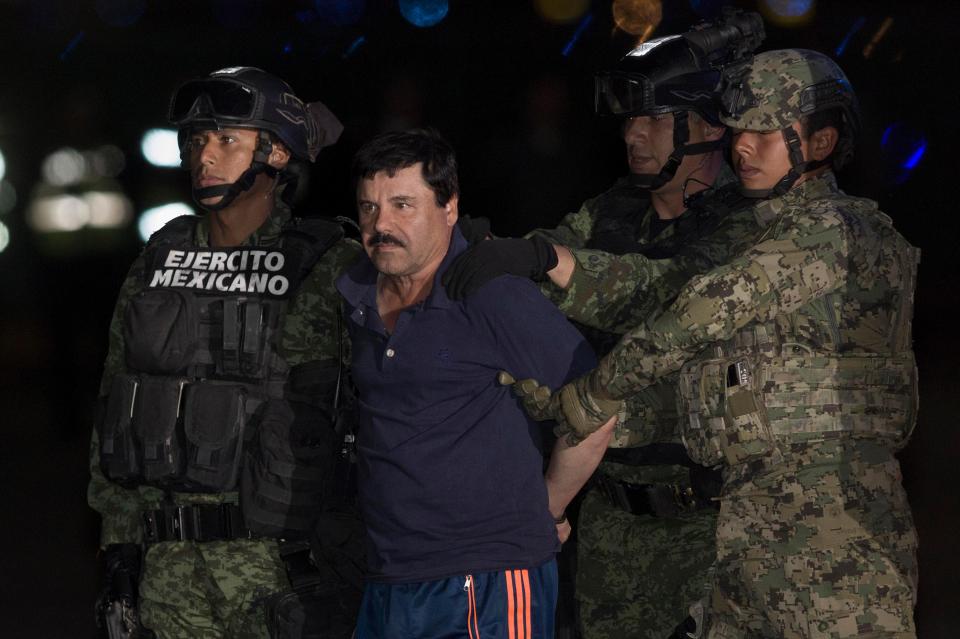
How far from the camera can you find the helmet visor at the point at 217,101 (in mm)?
4176

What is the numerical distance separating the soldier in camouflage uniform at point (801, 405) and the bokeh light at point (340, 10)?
9.53 meters

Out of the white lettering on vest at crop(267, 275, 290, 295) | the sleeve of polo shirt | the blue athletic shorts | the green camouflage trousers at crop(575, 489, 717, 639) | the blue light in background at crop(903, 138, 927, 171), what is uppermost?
the blue light in background at crop(903, 138, 927, 171)

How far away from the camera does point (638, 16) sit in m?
12.3

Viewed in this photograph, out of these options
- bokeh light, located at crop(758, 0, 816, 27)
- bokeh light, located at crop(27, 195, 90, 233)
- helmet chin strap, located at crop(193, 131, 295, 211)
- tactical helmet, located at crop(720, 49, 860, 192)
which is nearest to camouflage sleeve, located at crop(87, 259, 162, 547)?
helmet chin strap, located at crop(193, 131, 295, 211)

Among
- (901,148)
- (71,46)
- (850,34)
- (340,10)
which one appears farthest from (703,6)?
(71,46)

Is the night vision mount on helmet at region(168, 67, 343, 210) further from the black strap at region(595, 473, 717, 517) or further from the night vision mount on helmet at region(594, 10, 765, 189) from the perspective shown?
the black strap at region(595, 473, 717, 517)

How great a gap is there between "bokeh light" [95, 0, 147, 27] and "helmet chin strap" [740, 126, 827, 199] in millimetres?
11094

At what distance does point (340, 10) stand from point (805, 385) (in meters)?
9.86

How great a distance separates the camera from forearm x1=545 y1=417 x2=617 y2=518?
11.1 ft

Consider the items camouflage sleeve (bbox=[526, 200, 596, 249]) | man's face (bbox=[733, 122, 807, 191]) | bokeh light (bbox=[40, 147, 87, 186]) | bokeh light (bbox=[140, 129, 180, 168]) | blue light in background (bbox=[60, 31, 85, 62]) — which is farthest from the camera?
bokeh light (bbox=[40, 147, 87, 186])

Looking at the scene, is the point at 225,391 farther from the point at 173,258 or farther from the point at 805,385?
the point at 805,385

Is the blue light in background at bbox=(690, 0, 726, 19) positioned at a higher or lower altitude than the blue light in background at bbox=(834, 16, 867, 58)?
higher

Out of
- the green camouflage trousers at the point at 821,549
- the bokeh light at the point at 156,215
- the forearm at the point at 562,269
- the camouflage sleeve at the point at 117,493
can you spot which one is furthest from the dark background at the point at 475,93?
the green camouflage trousers at the point at 821,549

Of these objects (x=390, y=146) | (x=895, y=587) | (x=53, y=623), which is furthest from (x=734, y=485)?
(x=53, y=623)
